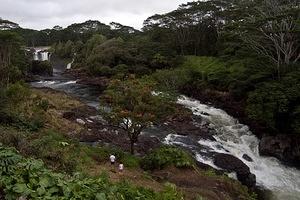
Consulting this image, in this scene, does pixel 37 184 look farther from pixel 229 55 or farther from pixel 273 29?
pixel 229 55

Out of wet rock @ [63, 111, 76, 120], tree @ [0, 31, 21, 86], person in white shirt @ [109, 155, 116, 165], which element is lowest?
wet rock @ [63, 111, 76, 120]

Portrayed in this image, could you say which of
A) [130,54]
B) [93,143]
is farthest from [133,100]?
[130,54]

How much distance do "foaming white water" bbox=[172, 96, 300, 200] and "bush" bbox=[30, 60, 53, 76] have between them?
117ft

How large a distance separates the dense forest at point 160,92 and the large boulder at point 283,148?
9cm

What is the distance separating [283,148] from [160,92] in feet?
31.8

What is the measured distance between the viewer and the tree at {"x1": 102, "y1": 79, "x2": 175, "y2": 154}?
17.4 meters

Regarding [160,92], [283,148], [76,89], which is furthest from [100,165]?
[76,89]

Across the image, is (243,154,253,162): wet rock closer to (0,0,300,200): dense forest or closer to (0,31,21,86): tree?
(0,0,300,200): dense forest

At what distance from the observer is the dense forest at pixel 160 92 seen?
385 inches

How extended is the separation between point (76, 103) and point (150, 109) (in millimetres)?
16305

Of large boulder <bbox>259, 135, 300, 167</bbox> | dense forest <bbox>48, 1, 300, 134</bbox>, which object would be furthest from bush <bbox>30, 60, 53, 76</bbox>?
large boulder <bbox>259, 135, 300, 167</bbox>

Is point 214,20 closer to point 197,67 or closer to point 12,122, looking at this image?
point 197,67

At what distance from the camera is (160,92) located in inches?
758

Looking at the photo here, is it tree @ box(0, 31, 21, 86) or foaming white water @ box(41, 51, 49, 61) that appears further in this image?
foaming white water @ box(41, 51, 49, 61)
